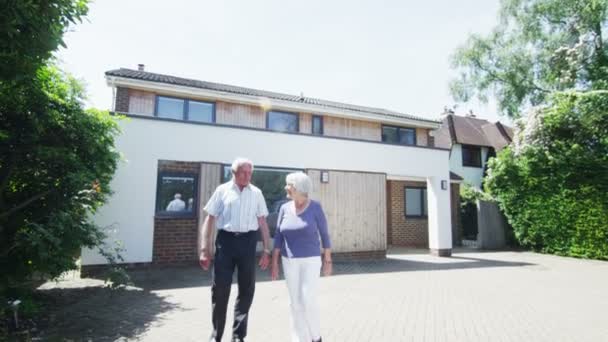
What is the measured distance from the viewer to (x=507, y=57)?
1777cm

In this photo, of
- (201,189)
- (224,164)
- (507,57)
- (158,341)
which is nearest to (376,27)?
(224,164)

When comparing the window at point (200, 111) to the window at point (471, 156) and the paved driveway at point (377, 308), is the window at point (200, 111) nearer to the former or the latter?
the paved driveway at point (377, 308)

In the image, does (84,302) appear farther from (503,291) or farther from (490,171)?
(490,171)

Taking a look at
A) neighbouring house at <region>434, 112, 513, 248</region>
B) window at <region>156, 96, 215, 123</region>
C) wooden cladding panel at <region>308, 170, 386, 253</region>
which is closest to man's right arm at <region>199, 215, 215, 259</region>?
wooden cladding panel at <region>308, 170, 386, 253</region>

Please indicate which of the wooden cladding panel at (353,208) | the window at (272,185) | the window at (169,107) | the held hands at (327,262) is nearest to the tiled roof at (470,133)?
the wooden cladding panel at (353,208)

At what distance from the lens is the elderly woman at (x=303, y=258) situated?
3127 millimetres

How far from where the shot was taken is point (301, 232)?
3.19m

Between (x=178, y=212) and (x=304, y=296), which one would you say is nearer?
(x=304, y=296)

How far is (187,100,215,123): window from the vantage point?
34.9ft

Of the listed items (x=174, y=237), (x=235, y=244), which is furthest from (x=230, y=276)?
(x=174, y=237)

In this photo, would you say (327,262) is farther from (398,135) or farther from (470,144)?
(470,144)

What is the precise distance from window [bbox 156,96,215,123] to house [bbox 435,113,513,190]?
14577mm

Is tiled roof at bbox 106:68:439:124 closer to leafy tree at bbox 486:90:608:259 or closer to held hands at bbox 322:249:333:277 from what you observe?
leafy tree at bbox 486:90:608:259

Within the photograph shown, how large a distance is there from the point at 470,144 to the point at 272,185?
1595cm
